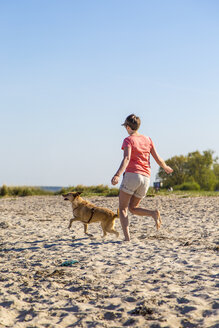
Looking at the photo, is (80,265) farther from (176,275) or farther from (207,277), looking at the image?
(207,277)

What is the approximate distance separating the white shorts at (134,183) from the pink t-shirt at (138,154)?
0.07m

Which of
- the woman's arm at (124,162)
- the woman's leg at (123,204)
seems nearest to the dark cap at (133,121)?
the woman's arm at (124,162)

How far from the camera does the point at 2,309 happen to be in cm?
451

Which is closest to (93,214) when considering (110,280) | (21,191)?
(110,280)

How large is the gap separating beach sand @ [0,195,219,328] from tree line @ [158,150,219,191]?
25.7m

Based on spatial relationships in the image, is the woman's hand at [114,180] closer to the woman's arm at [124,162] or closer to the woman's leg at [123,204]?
the woman's arm at [124,162]

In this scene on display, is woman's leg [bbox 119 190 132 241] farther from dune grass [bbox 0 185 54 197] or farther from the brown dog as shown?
dune grass [bbox 0 185 54 197]

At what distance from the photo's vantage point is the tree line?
34781 millimetres

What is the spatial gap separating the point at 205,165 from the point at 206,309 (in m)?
33.3

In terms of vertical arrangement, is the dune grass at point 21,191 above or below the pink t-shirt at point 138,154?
below

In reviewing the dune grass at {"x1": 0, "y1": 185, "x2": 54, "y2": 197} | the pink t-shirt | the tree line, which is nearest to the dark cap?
the pink t-shirt

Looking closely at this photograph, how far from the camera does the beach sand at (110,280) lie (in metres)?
4.14

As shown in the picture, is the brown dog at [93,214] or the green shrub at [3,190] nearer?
the brown dog at [93,214]

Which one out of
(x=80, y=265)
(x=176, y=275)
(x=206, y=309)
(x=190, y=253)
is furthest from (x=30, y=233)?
(x=206, y=309)
